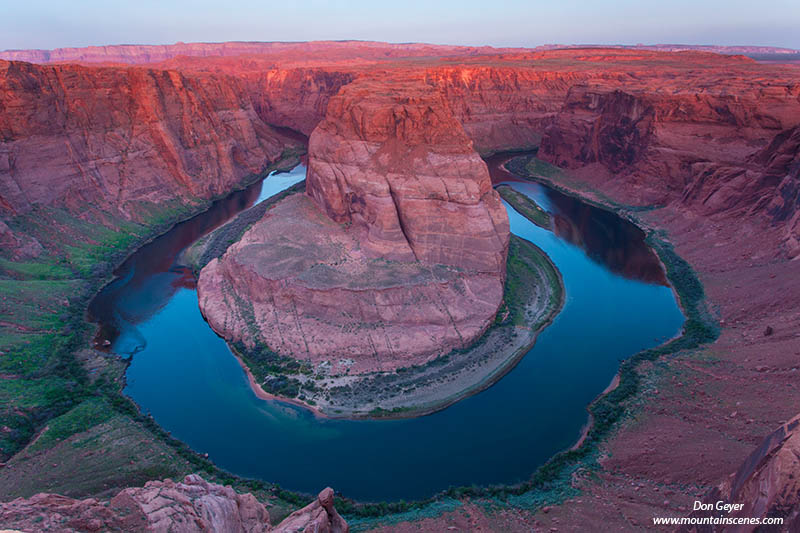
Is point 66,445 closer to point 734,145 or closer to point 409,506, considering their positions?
point 409,506

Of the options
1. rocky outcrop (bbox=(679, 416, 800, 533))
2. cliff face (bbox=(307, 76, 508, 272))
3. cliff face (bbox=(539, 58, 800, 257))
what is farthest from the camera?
cliff face (bbox=(539, 58, 800, 257))

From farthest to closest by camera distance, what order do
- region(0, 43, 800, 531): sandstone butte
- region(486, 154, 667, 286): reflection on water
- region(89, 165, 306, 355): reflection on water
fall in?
region(486, 154, 667, 286): reflection on water → region(89, 165, 306, 355): reflection on water → region(0, 43, 800, 531): sandstone butte

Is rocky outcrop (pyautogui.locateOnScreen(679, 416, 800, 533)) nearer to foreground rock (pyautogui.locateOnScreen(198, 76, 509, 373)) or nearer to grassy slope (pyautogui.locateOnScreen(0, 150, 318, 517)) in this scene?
grassy slope (pyautogui.locateOnScreen(0, 150, 318, 517))

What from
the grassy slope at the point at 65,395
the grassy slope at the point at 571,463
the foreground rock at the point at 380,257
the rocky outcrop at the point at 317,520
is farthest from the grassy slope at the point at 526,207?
the rocky outcrop at the point at 317,520

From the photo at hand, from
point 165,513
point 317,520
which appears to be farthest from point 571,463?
point 165,513

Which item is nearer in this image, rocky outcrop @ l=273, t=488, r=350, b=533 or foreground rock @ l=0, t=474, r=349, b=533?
foreground rock @ l=0, t=474, r=349, b=533

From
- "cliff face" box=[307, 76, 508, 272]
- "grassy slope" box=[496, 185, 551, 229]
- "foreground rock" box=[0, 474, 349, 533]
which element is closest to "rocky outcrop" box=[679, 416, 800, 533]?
"foreground rock" box=[0, 474, 349, 533]
